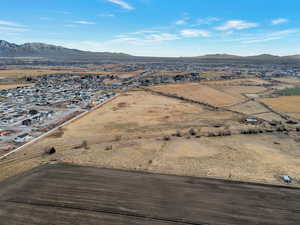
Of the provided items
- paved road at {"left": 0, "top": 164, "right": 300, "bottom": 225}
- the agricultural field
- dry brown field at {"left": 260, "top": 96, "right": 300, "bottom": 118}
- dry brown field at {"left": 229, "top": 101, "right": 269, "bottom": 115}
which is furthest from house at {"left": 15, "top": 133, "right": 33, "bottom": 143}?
dry brown field at {"left": 260, "top": 96, "right": 300, "bottom": 118}

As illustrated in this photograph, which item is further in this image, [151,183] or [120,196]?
[151,183]

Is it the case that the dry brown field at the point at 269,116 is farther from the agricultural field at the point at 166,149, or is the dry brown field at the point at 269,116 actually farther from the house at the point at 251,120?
the agricultural field at the point at 166,149

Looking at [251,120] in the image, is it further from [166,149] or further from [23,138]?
[23,138]

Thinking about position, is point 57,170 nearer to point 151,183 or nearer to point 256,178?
point 151,183

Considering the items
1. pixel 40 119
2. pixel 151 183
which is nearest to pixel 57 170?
pixel 151 183

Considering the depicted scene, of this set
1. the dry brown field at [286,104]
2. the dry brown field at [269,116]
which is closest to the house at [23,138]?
the dry brown field at [269,116]

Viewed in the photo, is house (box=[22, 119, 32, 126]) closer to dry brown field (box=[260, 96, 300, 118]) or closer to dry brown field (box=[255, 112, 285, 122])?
dry brown field (box=[255, 112, 285, 122])
